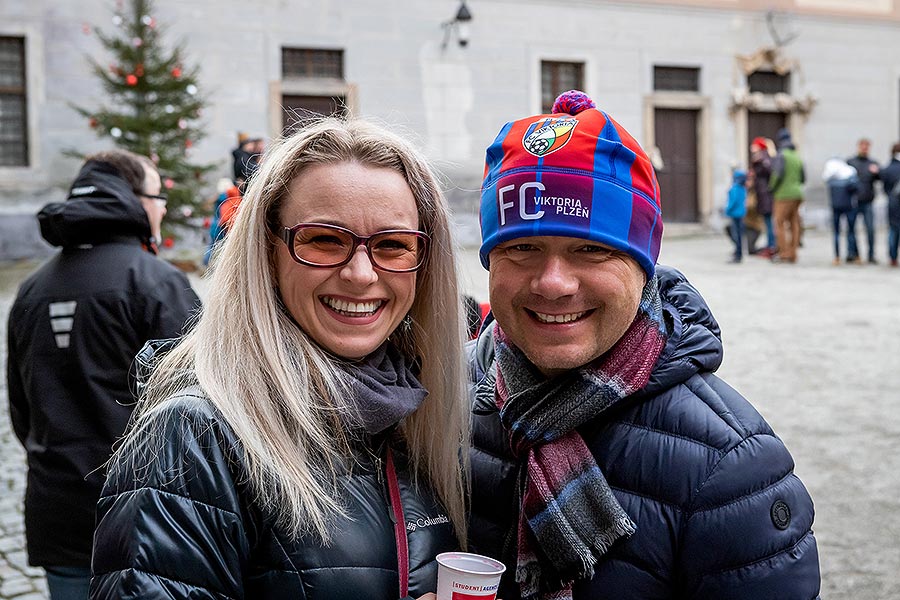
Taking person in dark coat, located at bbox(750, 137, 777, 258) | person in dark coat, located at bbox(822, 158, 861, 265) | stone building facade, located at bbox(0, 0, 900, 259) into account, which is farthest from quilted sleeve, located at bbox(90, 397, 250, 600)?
stone building facade, located at bbox(0, 0, 900, 259)

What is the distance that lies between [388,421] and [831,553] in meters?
3.22

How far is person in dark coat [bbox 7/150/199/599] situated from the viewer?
9.67 ft

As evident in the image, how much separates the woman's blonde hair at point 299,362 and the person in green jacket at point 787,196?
1359 centimetres

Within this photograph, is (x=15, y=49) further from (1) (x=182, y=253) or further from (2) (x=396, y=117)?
(2) (x=396, y=117)

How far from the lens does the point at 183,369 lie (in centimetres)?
164

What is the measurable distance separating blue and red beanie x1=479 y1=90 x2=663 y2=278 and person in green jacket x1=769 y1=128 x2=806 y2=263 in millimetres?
13540

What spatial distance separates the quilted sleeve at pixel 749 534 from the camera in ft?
5.02

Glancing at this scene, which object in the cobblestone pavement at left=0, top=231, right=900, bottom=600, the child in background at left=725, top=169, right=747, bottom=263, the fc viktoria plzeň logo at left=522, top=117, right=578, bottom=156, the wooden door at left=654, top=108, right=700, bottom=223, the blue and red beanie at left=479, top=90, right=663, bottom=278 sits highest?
the wooden door at left=654, top=108, right=700, bottom=223

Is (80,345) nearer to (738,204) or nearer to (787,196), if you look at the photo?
(738,204)

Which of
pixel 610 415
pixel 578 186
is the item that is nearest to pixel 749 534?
pixel 610 415

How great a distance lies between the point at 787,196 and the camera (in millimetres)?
14414

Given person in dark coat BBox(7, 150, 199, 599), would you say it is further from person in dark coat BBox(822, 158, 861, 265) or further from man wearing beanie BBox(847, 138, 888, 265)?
man wearing beanie BBox(847, 138, 888, 265)

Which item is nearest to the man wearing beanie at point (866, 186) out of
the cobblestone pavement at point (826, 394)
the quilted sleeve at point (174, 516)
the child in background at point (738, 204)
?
the cobblestone pavement at point (826, 394)

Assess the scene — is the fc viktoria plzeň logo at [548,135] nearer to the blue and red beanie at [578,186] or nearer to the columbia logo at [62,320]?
the blue and red beanie at [578,186]
